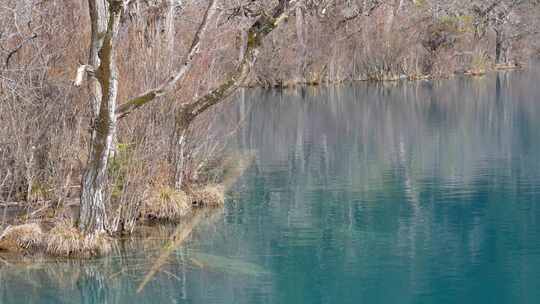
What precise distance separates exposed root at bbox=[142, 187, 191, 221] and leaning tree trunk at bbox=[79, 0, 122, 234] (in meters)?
2.18

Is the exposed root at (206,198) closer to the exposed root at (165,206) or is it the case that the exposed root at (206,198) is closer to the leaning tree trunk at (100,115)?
the exposed root at (165,206)

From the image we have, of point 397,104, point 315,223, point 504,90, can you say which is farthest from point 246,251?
point 504,90

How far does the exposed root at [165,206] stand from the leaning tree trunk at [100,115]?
7.15 feet

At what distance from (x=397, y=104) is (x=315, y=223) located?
2083 centimetres

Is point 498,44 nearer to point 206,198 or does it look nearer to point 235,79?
point 206,198

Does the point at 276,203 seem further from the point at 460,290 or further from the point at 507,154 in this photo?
the point at 507,154

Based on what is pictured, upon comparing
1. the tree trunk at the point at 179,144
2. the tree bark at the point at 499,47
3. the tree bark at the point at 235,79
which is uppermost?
the tree bark at the point at 499,47

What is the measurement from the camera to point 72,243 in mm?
11609

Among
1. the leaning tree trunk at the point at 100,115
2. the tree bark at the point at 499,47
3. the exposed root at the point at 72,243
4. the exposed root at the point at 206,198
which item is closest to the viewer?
the leaning tree trunk at the point at 100,115

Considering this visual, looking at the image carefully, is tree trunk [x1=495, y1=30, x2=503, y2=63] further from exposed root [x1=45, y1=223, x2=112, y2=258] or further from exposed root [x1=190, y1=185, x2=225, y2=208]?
exposed root [x1=45, y1=223, x2=112, y2=258]

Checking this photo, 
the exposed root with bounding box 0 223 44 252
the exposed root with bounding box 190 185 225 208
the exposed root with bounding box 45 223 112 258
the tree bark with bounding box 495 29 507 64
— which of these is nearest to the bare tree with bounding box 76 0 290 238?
the exposed root with bounding box 45 223 112 258

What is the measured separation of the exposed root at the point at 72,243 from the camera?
11.6 meters

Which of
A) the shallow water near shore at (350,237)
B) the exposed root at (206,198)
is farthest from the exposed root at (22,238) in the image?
the exposed root at (206,198)

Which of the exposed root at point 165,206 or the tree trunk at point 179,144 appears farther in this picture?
the tree trunk at point 179,144
